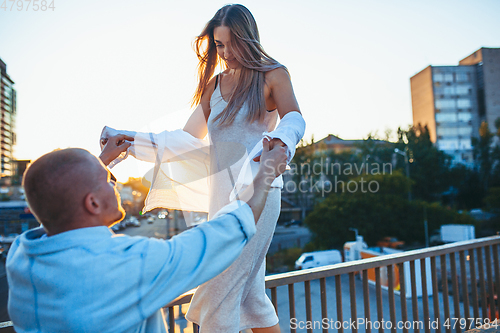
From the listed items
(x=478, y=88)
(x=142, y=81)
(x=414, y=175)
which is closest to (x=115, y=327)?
(x=142, y=81)

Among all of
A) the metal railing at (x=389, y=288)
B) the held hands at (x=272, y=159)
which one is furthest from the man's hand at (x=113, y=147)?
the metal railing at (x=389, y=288)

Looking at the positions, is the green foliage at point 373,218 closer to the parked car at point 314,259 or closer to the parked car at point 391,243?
the parked car at point 391,243

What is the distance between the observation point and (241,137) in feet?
3.07

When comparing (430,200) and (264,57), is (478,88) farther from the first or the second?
(264,57)

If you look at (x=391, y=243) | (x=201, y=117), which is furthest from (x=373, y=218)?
(x=201, y=117)

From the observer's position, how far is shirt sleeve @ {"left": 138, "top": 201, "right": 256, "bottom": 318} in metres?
0.52

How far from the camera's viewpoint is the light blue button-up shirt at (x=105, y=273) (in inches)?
19.2

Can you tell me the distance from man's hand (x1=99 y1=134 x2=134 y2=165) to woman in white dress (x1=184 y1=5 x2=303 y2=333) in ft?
0.83

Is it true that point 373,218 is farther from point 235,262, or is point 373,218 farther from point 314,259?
point 235,262

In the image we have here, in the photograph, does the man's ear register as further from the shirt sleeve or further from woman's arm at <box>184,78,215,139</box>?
woman's arm at <box>184,78,215,139</box>

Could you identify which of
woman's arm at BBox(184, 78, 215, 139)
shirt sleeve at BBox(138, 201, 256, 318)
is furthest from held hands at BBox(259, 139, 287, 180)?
woman's arm at BBox(184, 78, 215, 139)

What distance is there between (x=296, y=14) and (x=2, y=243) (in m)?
26.9

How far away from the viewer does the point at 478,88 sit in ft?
132

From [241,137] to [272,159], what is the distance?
0.92 ft
